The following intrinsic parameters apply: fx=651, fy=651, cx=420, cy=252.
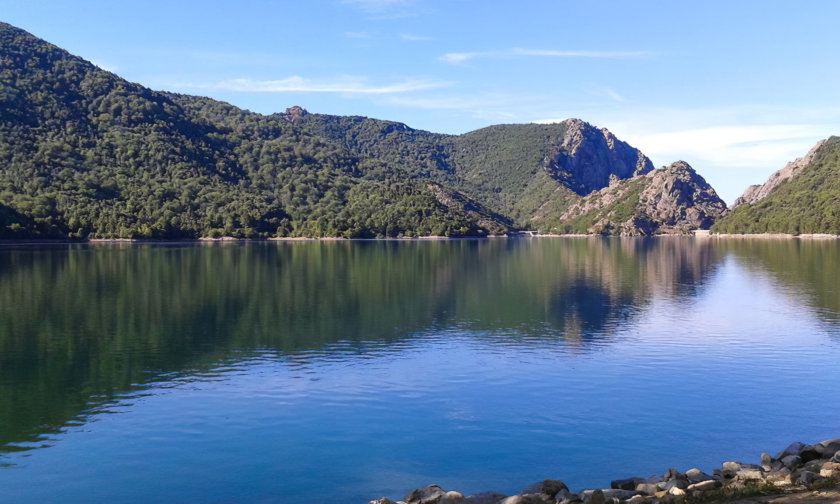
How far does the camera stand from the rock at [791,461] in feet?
70.2

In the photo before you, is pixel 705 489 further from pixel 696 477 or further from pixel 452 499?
pixel 452 499

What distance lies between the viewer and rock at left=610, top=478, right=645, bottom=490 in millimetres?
20489

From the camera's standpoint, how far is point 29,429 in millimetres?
28188

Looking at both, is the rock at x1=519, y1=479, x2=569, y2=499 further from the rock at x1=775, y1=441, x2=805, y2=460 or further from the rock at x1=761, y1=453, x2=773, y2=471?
the rock at x1=775, y1=441, x2=805, y2=460

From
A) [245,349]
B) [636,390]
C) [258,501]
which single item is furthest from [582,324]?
[258,501]

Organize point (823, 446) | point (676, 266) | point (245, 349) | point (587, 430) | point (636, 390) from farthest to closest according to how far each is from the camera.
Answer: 1. point (676, 266)
2. point (245, 349)
3. point (636, 390)
4. point (587, 430)
5. point (823, 446)

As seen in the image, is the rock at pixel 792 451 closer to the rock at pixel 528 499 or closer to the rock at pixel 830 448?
the rock at pixel 830 448

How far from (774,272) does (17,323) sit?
10523 cm

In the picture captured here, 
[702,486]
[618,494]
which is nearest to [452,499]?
[618,494]

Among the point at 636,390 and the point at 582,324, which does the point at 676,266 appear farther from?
the point at 636,390

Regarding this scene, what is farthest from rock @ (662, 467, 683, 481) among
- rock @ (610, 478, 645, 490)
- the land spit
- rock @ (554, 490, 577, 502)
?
rock @ (554, 490, 577, 502)

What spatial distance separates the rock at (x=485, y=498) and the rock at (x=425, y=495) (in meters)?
0.85

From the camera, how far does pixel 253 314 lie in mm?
61719

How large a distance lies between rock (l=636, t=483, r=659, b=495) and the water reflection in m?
23.2
